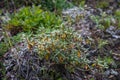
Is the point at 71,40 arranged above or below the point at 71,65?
above

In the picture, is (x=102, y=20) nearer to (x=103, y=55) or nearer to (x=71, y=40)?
(x=103, y=55)

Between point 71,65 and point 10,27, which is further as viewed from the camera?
point 10,27

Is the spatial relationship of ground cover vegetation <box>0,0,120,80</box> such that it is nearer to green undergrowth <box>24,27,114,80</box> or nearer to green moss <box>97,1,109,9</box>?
green undergrowth <box>24,27,114,80</box>

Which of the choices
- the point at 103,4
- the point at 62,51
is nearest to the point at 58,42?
the point at 62,51

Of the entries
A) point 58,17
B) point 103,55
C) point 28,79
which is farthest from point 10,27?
point 103,55

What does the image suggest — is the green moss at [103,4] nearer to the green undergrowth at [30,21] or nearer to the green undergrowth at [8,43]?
the green undergrowth at [30,21]

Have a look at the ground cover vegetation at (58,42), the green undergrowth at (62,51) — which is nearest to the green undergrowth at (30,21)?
the ground cover vegetation at (58,42)

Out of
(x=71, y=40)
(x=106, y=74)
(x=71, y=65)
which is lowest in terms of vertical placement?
(x=106, y=74)

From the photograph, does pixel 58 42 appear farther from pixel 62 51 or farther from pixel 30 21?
pixel 30 21

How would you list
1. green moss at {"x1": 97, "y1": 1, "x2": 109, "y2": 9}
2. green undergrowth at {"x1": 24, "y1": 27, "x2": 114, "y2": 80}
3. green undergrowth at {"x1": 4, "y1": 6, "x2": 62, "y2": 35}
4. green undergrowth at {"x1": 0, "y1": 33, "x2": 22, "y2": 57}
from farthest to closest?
1. green moss at {"x1": 97, "y1": 1, "x2": 109, "y2": 9}
2. green undergrowth at {"x1": 4, "y1": 6, "x2": 62, "y2": 35}
3. green undergrowth at {"x1": 0, "y1": 33, "x2": 22, "y2": 57}
4. green undergrowth at {"x1": 24, "y1": 27, "x2": 114, "y2": 80}

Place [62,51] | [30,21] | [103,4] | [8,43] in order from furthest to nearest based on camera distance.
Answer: [103,4]
[30,21]
[8,43]
[62,51]

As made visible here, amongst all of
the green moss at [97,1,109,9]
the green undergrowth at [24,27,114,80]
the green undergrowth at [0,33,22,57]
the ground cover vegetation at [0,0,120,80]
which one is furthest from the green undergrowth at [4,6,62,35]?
the green moss at [97,1,109,9]
